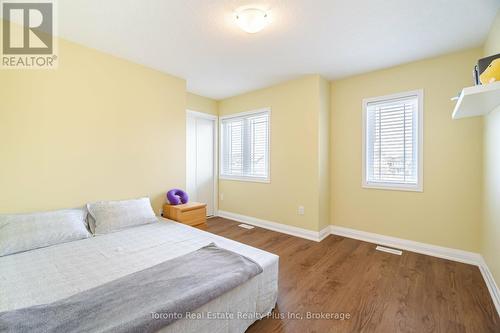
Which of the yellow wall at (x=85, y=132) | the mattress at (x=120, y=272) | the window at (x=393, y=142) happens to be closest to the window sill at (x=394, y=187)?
the window at (x=393, y=142)

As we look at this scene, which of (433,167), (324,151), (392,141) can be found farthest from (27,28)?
(433,167)

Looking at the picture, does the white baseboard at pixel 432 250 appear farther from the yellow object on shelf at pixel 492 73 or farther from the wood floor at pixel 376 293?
Answer: the yellow object on shelf at pixel 492 73

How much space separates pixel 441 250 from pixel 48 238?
4.35 meters

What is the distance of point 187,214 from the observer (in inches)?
120

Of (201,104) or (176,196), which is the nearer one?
(176,196)

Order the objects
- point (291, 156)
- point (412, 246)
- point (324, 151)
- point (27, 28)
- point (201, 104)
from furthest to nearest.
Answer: point (201, 104), point (291, 156), point (324, 151), point (412, 246), point (27, 28)

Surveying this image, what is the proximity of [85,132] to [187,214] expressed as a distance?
5.17ft

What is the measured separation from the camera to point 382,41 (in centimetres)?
242

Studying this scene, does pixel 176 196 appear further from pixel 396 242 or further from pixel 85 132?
pixel 396 242

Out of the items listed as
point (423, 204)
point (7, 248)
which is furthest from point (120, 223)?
point (423, 204)

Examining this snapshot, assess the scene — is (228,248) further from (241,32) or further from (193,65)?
(193,65)

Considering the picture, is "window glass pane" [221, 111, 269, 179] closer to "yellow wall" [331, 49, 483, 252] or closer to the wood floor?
"yellow wall" [331, 49, 483, 252]

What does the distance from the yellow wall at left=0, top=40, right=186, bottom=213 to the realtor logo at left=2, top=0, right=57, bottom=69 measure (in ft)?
0.32

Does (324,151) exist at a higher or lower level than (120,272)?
higher
